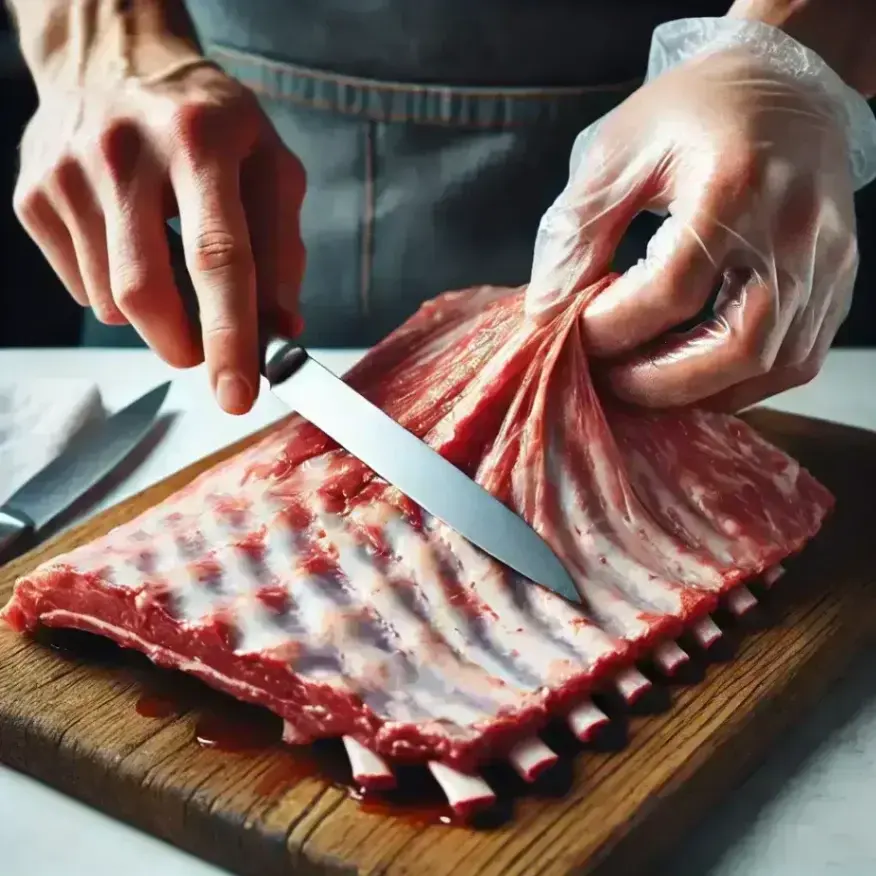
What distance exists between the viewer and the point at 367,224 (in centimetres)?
263

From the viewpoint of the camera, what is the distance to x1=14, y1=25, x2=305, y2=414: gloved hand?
1.67 metres

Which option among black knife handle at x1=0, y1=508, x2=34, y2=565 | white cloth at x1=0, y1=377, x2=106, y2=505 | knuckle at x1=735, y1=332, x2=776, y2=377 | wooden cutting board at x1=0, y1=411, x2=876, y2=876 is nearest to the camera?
wooden cutting board at x1=0, y1=411, x2=876, y2=876

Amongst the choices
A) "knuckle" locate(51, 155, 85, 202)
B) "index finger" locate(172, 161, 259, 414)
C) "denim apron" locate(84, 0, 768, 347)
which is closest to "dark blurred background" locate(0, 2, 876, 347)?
"denim apron" locate(84, 0, 768, 347)

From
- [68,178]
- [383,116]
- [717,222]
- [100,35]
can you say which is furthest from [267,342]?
[383,116]

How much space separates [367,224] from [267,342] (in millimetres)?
994

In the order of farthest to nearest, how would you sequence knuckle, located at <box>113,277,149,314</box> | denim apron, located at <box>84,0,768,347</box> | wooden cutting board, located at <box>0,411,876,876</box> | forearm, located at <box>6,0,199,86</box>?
denim apron, located at <box>84,0,768,347</box>
forearm, located at <box>6,0,199,86</box>
knuckle, located at <box>113,277,149,314</box>
wooden cutting board, located at <box>0,411,876,876</box>

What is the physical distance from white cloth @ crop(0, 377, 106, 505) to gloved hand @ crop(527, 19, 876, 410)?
1.01m

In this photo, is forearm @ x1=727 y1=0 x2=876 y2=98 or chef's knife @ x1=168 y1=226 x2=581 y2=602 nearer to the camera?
chef's knife @ x1=168 y1=226 x2=581 y2=602

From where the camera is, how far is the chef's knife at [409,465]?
1476 mm

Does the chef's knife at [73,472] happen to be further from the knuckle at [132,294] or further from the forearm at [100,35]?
the forearm at [100,35]

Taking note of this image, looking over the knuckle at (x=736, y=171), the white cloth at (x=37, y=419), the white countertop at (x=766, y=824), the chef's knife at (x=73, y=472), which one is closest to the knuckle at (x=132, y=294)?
the chef's knife at (x=73, y=472)

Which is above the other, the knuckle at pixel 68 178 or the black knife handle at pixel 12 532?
the knuckle at pixel 68 178

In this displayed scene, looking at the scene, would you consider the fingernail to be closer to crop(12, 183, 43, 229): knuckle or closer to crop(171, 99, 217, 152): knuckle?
crop(171, 99, 217, 152): knuckle

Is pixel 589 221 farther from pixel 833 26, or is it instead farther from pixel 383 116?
pixel 383 116
